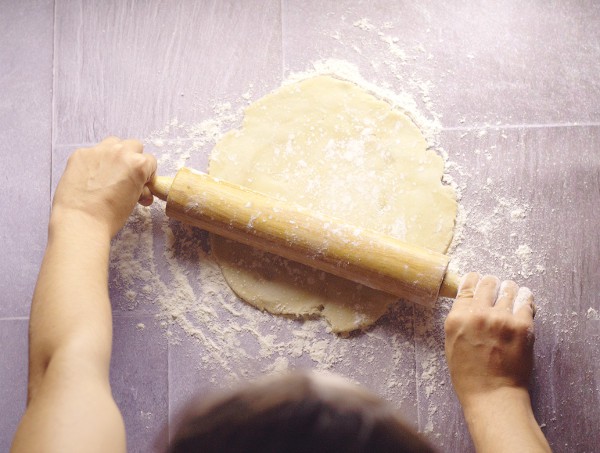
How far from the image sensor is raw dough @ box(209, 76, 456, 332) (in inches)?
49.8

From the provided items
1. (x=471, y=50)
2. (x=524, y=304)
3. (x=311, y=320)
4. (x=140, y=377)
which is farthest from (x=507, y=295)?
(x=140, y=377)

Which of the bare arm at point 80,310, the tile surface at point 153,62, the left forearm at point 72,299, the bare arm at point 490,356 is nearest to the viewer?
the bare arm at point 80,310

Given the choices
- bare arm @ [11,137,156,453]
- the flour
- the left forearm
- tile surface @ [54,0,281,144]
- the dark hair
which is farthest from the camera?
tile surface @ [54,0,281,144]

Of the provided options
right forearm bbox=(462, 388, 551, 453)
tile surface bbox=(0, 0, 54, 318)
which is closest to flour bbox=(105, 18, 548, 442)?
right forearm bbox=(462, 388, 551, 453)

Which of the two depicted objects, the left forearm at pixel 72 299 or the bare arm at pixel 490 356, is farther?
the bare arm at pixel 490 356

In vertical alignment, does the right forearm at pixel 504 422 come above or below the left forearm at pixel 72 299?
below

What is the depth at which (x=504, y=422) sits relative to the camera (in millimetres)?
1155

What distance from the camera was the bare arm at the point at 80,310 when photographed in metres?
0.93

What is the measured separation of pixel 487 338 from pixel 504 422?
0.58 feet

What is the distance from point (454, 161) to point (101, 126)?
35.0 inches

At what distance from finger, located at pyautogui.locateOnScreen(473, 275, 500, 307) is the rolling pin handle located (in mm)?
713

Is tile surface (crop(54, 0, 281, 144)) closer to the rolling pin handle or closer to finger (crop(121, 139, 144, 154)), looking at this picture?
finger (crop(121, 139, 144, 154))

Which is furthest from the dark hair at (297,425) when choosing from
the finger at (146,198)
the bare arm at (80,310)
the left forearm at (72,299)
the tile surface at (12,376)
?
the tile surface at (12,376)

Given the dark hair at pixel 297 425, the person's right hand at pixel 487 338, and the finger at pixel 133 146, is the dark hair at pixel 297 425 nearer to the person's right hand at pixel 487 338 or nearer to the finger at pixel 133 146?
the person's right hand at pixel 487 338
